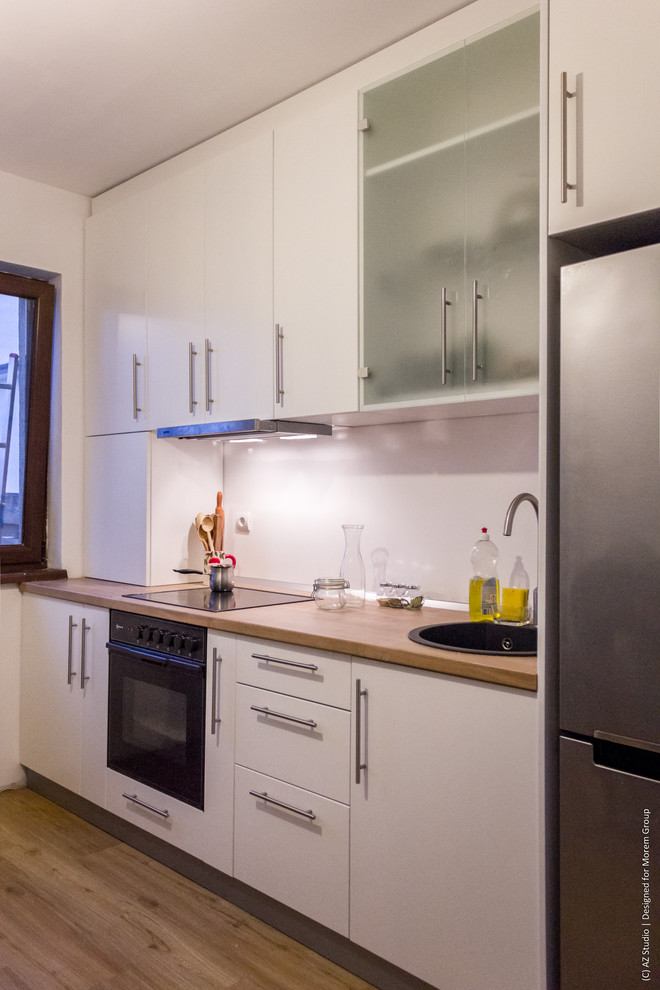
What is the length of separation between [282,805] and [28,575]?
5.76 feet

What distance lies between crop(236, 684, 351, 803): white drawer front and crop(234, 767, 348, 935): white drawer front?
1.5 inches

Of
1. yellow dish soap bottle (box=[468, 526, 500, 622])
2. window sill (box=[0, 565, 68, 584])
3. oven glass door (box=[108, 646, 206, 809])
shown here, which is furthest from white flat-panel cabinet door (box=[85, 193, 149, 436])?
yellow dish soap bottle (box=[468, 526, 500, 622])

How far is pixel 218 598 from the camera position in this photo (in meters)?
2.75

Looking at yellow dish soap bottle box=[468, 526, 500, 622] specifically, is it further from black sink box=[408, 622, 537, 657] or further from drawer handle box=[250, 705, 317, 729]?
drawer handle box=[250, 705, 317, 729]

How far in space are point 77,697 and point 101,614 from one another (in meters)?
0.39

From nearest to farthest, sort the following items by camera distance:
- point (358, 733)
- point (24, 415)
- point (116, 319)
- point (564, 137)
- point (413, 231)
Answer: point (564, 137) → point (358, 733) → point (413, 231) → point (116, 319) → point (24, 415)

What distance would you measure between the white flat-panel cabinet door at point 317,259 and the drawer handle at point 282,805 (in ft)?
3.83

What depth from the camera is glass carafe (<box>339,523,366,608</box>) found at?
8.73ft

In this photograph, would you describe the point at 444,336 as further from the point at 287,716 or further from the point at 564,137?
the point at 287,716

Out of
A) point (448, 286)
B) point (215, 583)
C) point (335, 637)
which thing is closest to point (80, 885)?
point (215, 583)

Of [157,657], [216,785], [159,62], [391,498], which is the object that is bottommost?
[216,785]

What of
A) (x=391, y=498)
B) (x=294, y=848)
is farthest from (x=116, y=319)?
(x=294, y=848)

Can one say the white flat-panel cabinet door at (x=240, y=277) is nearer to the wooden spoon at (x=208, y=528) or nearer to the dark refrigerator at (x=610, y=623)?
the wooden spoon at (x=208, y=528)

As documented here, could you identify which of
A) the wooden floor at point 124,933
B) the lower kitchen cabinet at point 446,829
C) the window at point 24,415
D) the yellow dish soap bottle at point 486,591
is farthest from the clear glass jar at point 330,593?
the window at point 24,415
